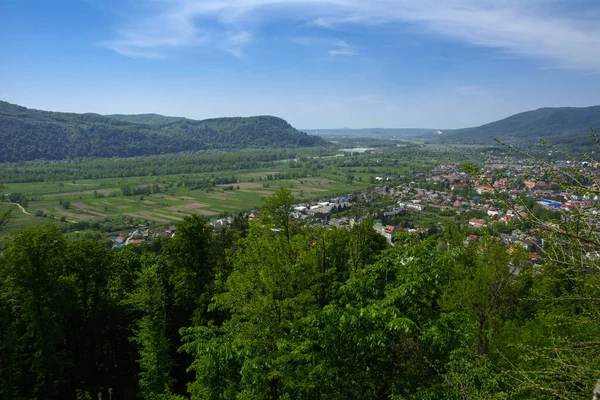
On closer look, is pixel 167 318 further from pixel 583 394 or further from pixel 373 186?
pixel 373 186

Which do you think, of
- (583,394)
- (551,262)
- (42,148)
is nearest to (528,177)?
(551,262)

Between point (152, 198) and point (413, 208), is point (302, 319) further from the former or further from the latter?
point (152, 198)

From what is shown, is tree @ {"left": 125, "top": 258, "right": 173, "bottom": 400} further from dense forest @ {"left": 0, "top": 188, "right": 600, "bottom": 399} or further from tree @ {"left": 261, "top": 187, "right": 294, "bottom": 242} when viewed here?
tree @ {"left": 261, "top": 187, "right": 294, "bottom": 242}

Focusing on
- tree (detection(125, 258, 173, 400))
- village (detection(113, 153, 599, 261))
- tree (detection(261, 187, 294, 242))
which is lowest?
village (detection(113, 153, 599, 261))

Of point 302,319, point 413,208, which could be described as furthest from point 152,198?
point 302,319

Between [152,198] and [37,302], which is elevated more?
[37,302]

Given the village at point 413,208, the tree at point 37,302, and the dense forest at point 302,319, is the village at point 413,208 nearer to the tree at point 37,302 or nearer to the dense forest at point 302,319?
the dense forest at point 302,319

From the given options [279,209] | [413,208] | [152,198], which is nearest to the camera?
[279,209]

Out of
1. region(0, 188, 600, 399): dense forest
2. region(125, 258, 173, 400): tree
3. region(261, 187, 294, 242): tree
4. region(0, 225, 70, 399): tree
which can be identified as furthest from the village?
region(0, 225, 70, 399): tree
